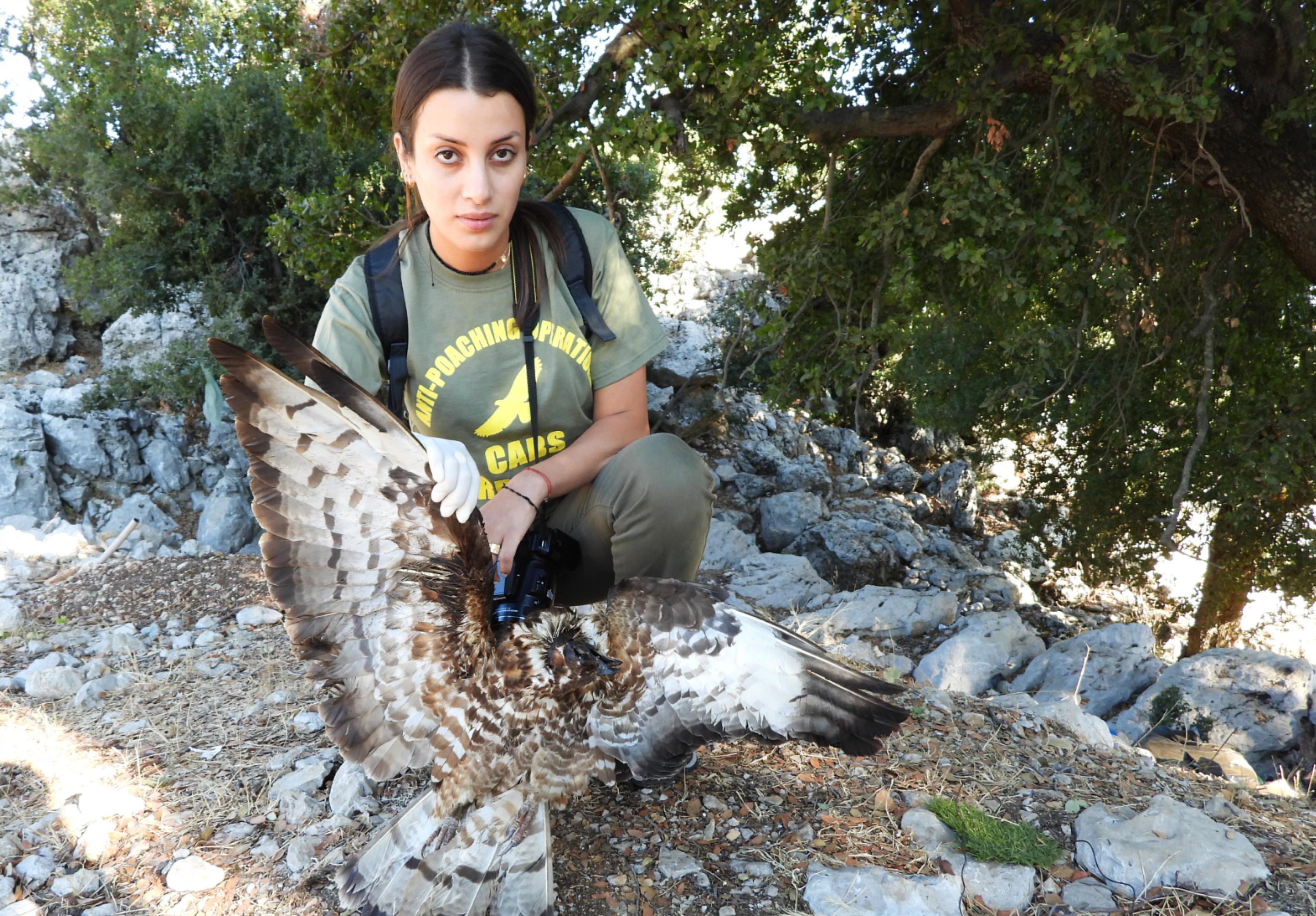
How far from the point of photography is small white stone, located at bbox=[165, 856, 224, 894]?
2.17 m

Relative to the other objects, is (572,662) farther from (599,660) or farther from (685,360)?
(685,360)

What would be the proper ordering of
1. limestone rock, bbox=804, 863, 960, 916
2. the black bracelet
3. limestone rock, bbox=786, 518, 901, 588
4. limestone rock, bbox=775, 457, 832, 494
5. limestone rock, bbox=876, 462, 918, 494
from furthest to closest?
1. limestone rock, bbox=876, 462, 918, 494
2. limestone rock, bbox=775, 457, 832, 494
3. limestone rock, bbox=786, 518, 901, 588
4. the black bracelet
5. limestone rock, bbox=804, 863, 960, 916

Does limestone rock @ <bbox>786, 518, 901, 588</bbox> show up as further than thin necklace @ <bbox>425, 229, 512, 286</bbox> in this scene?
Yes

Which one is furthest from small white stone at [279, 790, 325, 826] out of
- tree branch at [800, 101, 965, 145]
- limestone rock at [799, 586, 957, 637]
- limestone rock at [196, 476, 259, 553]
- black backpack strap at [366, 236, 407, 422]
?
limestone rock at [196, 476, 259, 553]

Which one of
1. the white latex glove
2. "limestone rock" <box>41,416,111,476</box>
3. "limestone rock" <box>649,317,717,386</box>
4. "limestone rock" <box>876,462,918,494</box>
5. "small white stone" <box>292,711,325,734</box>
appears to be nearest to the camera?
the white latex glove

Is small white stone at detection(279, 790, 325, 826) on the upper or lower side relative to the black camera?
lower

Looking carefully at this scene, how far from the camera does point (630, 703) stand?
83.6 inches

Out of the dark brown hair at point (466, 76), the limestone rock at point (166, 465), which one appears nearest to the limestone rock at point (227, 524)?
the limestone rock at point (166, 465)

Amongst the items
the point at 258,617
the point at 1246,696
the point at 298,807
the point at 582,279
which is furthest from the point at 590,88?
the point at 1246,696

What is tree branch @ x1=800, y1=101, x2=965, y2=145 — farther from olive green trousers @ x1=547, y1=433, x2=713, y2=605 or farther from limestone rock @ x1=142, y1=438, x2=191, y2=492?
limestone rock @ x1=142, y1=438, x2=191, y2=492

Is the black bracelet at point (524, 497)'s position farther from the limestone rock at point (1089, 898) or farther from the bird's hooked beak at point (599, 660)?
the limestone rock at point (1089, 898)

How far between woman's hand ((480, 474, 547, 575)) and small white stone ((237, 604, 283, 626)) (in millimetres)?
2385

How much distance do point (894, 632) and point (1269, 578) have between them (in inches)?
157

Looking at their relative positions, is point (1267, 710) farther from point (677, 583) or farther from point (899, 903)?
point (677, 583)
